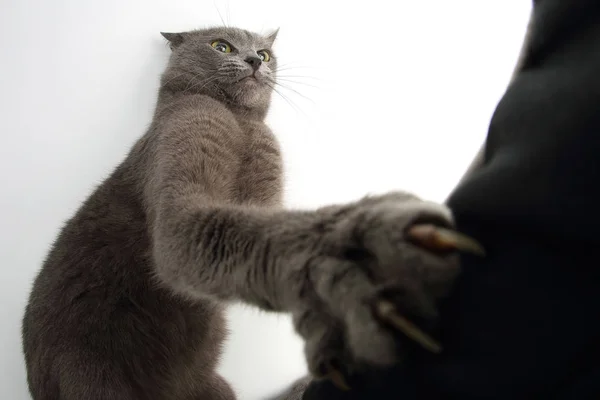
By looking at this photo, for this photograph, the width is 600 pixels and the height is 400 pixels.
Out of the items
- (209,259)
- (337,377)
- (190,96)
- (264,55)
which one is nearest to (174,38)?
(264,55)

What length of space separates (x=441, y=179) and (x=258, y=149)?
3.08 ft

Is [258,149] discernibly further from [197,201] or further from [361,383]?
[361,383]

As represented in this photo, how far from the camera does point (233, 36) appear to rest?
5.37ft

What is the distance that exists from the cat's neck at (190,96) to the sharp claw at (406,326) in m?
1.08

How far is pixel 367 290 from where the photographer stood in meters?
0.49

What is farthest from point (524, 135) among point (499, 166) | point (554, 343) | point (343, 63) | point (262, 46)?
point (343, 63)

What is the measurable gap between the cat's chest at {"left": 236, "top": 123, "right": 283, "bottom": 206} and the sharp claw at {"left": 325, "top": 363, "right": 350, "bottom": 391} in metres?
0.73

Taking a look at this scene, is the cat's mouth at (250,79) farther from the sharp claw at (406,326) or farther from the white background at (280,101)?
the sharp claw at (406,326)

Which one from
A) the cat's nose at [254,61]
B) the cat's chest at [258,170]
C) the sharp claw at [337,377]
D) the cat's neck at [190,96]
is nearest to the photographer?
the sharp claw at [337,377]

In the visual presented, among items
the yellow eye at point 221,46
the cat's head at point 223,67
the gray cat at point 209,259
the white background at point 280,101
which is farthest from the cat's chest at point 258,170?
the white background at point 280,101

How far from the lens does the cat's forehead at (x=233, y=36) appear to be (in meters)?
1.62

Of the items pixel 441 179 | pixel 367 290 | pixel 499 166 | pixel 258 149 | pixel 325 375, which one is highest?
pixel 499 166

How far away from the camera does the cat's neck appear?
1.42m

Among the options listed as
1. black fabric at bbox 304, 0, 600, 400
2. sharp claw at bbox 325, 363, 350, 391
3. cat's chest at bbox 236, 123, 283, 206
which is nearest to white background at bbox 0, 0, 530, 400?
cat's chest at bbox 236, 123, 283, 206
